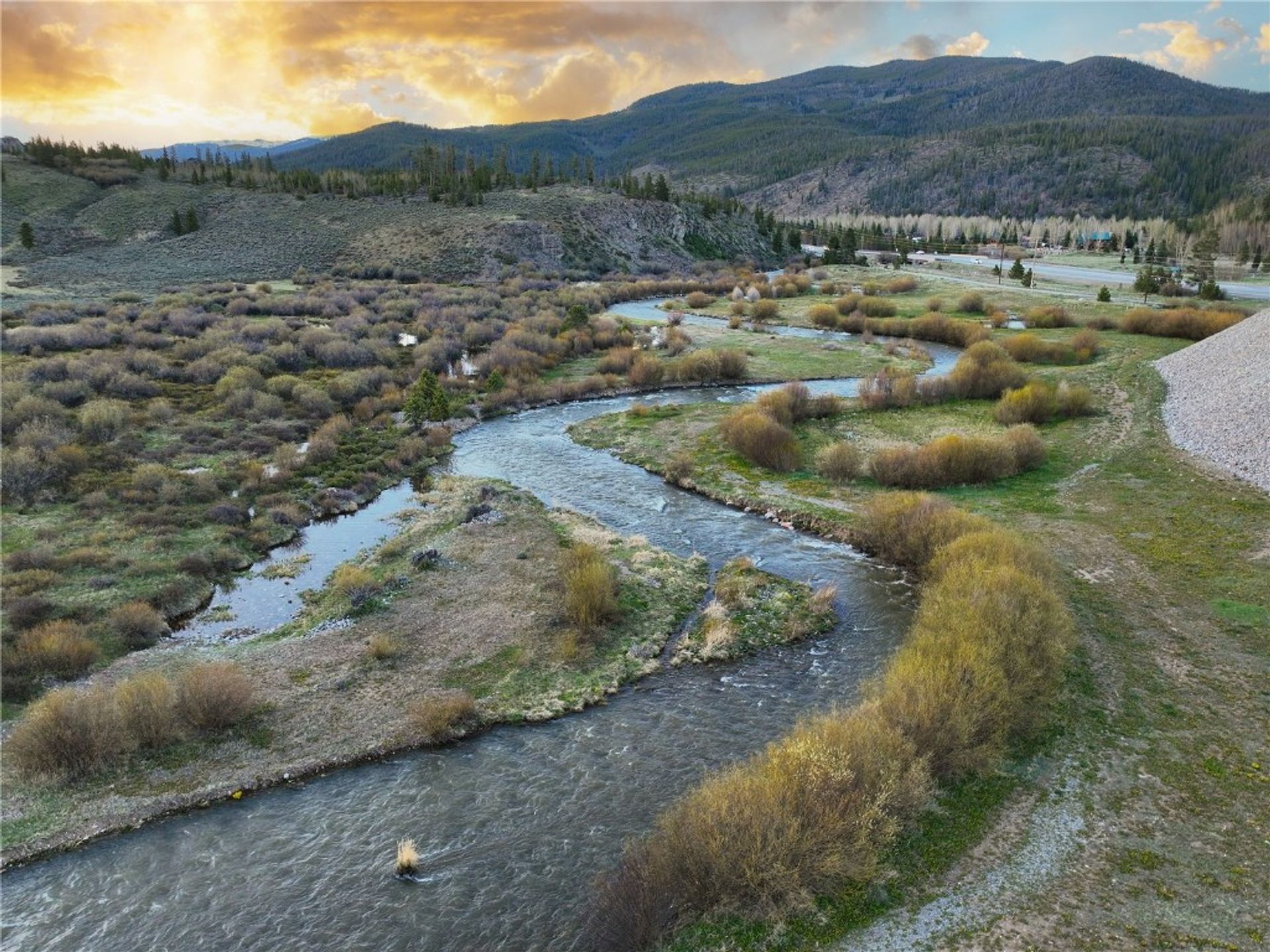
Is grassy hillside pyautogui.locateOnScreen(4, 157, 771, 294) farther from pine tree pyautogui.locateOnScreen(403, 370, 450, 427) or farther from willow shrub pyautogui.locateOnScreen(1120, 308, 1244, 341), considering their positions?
willow shrub pyautogui.locateOnScreen(1120, 308, 1244, 341)

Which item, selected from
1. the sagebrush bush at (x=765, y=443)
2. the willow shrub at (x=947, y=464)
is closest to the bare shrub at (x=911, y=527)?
the willow shrub at (x=947, y=464)

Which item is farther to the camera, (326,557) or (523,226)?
(523,226)

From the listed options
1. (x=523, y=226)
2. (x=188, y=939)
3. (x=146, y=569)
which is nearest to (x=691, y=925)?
(x=188, y=939)

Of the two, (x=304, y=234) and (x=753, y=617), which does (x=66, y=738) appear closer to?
(x=753, y=617)

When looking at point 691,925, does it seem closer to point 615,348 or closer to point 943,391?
point 943,391

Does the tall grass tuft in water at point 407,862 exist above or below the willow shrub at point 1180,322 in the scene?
below

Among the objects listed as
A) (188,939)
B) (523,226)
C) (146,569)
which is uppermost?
(523,226)

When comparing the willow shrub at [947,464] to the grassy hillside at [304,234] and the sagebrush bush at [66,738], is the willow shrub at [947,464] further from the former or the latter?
the grassy hillside at [304,234]
